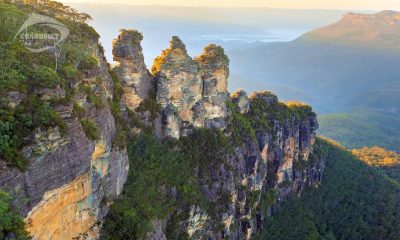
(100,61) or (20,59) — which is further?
(100,61)

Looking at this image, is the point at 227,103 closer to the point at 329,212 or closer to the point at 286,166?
the point at 286,166

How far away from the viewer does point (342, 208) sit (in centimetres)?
6906

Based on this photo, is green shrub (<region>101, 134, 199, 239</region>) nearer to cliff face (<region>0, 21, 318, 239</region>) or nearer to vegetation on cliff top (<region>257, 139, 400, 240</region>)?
cliff face (<region>0, 21, 318, 239</region>)

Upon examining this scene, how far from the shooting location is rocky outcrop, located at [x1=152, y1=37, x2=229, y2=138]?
4534cm

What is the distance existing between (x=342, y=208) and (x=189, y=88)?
37.8 metres

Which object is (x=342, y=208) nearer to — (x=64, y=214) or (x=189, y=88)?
(x=189, y=88)

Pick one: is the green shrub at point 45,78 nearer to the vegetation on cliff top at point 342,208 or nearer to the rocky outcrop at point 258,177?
the rocky outcrop at point 258,177

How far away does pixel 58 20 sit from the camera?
3186cm

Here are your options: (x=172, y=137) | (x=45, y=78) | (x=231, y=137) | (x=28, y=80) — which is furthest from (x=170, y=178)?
(x=28, y=80)

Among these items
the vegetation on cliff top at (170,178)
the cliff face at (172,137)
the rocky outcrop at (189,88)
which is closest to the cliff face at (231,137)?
the rocky outcrop at (189,88)

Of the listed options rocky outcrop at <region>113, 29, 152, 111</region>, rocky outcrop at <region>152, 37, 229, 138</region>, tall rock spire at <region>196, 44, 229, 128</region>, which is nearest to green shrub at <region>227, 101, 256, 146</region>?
rocky outcrop at <region>152, 37, 229, 138</region>

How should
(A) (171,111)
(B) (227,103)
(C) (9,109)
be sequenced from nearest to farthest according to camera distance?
1. (C) (9,109)
2. (A) (171,111)
3. (B) (227,103)

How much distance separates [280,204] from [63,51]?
4421 cm

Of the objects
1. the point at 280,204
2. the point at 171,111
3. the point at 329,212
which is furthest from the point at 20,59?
the point at 329,212
